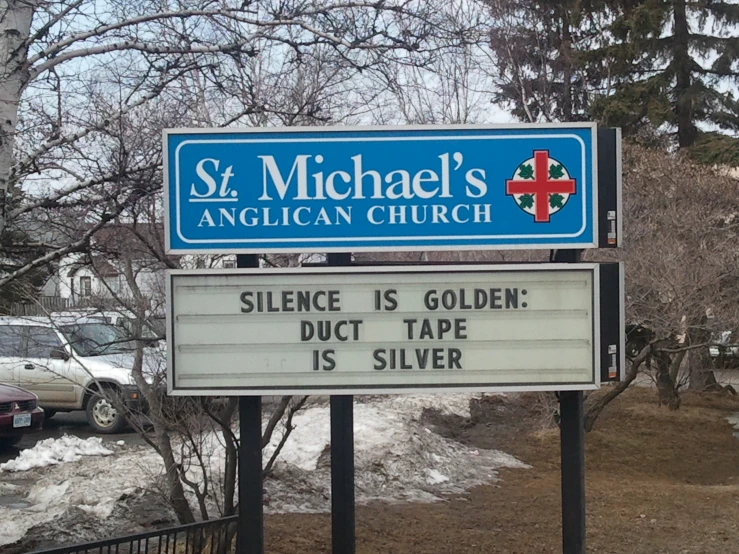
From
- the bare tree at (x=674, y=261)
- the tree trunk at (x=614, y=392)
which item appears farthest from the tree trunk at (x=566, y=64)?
the tree trunk at (x=614, y=392)

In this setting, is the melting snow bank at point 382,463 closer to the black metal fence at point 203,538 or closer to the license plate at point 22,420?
the black metal fence at point 203,538

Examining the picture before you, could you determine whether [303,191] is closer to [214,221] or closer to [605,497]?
[214,221]

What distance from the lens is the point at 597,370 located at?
453cm

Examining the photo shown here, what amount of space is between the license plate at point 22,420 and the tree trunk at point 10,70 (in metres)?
6.71

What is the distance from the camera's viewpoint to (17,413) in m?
10.9

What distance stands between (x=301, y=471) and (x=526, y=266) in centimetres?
515

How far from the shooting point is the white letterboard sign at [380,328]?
4.53m

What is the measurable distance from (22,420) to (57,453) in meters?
1.35

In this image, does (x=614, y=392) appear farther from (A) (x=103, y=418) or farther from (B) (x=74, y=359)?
(B) (x=74, y=359)

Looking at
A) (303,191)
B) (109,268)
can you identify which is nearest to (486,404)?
(109,268)

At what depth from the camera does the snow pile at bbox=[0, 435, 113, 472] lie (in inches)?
380

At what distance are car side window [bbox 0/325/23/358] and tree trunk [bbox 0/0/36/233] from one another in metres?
1.60

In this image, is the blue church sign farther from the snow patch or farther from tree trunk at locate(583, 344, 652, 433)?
tree trunk at locate(583, 344, 652, 433)

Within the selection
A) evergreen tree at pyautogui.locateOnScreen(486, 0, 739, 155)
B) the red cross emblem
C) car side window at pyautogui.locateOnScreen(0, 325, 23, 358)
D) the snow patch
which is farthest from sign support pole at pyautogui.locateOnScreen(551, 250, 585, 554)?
evergreen tree at pyautogui.locateOnScreen(486, 0, 739, 155)
